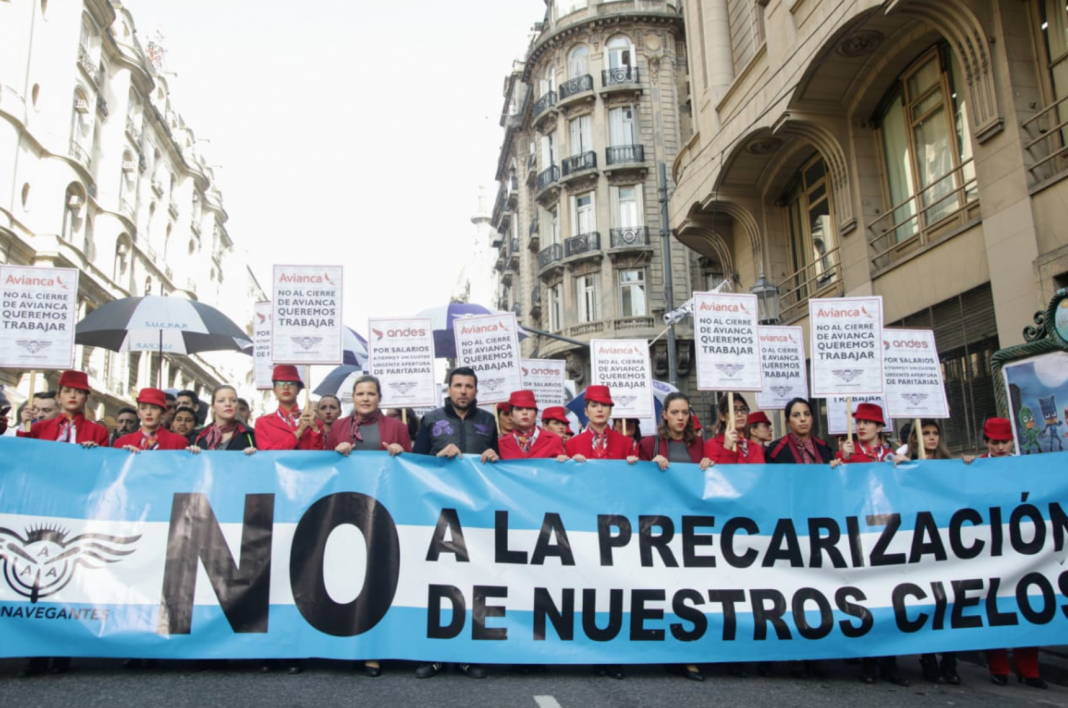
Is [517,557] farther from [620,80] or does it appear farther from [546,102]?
[546,102]

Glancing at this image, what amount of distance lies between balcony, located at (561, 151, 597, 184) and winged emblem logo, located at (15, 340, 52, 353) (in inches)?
1182

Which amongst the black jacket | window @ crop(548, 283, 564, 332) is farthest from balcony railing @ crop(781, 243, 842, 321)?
window @ crop(548, 283, 564, 332)

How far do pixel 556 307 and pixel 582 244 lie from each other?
11.3 ft

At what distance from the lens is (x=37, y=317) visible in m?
7.45

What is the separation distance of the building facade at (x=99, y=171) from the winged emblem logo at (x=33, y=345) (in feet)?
40.3

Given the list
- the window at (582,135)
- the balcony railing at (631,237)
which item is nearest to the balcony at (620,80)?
the window at (582,135)

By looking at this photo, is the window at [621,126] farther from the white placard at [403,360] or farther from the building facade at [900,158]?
the white placard at [403,360]

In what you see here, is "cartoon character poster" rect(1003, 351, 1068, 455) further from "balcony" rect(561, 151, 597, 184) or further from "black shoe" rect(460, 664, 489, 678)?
"balcony" rect(561, 151, 597, 184)

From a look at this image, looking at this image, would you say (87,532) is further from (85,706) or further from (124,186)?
(124,186)

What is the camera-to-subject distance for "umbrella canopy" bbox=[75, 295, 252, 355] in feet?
37.2

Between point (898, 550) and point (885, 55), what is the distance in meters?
9.96

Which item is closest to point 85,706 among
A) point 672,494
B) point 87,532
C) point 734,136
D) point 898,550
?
point 87,532

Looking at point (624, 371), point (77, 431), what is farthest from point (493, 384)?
point (77, 431)

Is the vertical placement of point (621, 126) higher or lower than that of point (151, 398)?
higher
